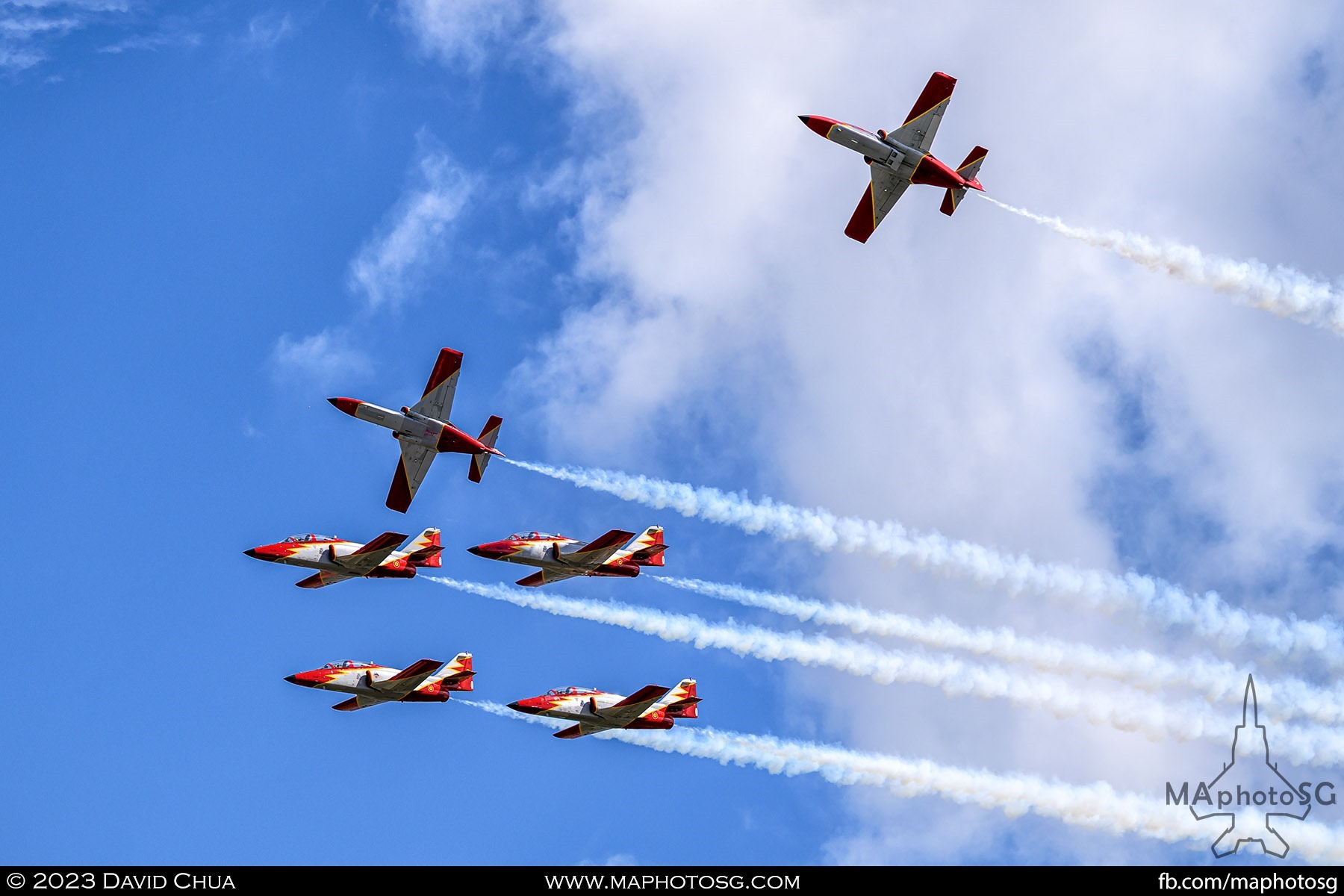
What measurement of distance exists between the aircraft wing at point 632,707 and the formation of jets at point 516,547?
56 millimetres

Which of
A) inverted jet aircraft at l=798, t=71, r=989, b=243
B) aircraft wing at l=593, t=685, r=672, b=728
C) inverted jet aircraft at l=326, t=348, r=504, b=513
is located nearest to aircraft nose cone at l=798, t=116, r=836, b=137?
inverted jet aircraft at l=798, t=71, r=989, b=243

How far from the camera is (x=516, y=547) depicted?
289 ft

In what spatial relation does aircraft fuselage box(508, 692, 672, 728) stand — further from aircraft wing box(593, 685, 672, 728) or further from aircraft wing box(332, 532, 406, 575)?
aircraft wing box(332, 532, 406, 575)

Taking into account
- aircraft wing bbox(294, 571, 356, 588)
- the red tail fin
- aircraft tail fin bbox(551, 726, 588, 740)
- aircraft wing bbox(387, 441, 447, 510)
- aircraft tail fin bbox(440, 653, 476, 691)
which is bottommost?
aircraft tail fin bbox(551, 726, 588, 740)

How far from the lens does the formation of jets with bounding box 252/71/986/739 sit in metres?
82.0

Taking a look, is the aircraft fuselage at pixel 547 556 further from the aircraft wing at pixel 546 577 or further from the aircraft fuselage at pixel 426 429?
the aircraft fuselage at pixel 426 429

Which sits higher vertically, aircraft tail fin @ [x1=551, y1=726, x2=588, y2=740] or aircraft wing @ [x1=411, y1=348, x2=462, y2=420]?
aircraft wing @ [x1=411, y1=348, x2=462, y2=420]

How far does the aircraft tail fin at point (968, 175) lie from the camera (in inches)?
3243

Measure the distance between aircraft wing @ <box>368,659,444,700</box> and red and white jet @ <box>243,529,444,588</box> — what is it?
17.1ft
